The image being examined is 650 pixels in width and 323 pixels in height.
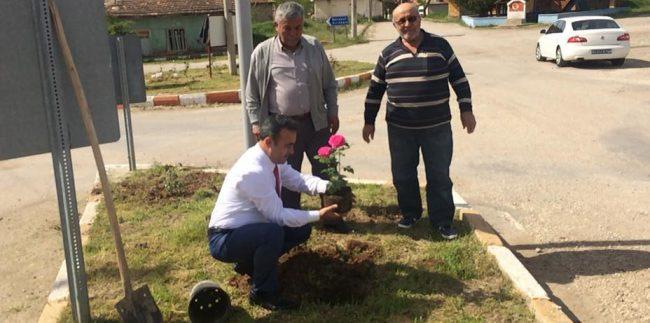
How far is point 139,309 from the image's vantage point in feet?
10.7

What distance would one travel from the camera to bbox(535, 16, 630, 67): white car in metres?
14.8

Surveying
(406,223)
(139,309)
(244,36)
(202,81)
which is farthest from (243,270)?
(202,81)

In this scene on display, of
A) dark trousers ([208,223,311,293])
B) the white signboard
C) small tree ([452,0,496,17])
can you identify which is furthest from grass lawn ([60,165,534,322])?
small tree ([452,0,496,17])

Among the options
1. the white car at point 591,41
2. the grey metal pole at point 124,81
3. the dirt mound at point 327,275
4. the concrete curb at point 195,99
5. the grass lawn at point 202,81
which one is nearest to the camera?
the dirt mound at point 327,275

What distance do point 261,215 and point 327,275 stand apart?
588mm

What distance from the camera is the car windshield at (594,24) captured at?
15.5 metres

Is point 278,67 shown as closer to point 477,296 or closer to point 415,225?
point 415,225

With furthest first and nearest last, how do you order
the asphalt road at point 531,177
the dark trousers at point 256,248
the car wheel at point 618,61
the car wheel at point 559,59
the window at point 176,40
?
the window at point 176,40, the car wheel at point 559,59, the car wheel at point 618,61, the asphalt road at point 531,177, the dark trousers at point 256,248

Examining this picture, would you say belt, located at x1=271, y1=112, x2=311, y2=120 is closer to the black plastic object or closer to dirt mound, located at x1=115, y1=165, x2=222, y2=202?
A: the black plastic object

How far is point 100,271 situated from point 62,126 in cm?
154

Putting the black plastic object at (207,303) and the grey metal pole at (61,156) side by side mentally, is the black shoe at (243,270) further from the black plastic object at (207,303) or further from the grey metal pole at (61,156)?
the grey metal pole at (61,156)

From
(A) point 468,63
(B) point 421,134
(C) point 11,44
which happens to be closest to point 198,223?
(B) point 421,134

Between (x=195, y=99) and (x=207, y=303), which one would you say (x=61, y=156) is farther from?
(x=195, y=99)

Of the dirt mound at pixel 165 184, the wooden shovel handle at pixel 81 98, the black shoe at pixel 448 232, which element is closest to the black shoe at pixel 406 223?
the black shoe at pixel 448 232
